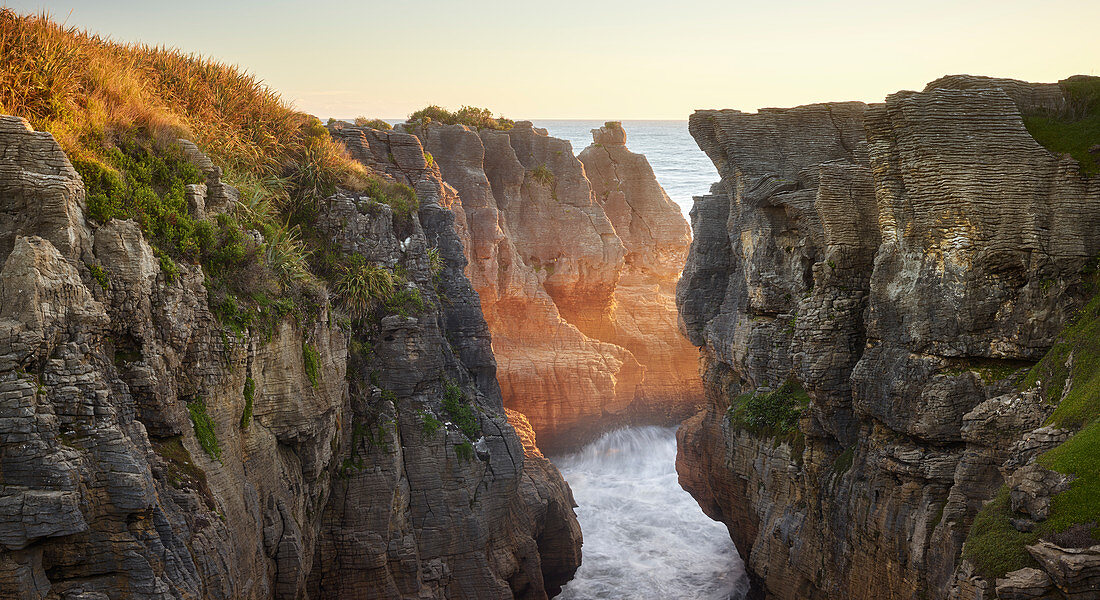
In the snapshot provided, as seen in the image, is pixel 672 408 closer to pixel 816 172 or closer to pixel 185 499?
pixel 816 172

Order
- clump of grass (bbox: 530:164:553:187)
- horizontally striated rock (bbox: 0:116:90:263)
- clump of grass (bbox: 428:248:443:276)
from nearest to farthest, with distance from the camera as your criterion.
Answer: horizontally striated rock (bbox: 0:116:90:263)
clump of grass (bbox: 428:248:443:276)
clump of grass (bbox: 530:164:553:187)

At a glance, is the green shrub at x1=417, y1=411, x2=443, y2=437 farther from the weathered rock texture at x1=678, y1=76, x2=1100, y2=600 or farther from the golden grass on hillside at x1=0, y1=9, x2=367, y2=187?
the weathered rock texture at x1=678, y1=76, x2=1100, y2=600

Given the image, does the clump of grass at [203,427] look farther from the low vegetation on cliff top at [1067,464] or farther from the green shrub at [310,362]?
the low vegetation on cliff top at [1067,464]

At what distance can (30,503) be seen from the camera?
388 inches

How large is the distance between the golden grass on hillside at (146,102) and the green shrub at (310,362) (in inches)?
144

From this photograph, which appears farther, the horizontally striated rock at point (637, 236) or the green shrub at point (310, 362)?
the horizontally striated rock at point (637, 236)

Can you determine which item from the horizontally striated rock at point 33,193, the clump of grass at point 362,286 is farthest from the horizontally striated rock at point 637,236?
the horizontally striated rock at point 33,193

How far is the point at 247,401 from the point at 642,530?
58.0ft

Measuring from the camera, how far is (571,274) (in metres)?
36.9

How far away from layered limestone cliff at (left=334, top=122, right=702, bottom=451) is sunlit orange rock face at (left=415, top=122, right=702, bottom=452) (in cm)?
5

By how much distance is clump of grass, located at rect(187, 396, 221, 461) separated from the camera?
42.3ft

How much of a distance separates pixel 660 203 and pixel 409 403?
2527 centimetres

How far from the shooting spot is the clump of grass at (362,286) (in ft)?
60.1

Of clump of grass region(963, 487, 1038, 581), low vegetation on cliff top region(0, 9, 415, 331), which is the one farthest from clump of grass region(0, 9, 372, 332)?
clump of grass region(963, 487, 1038, 581)
